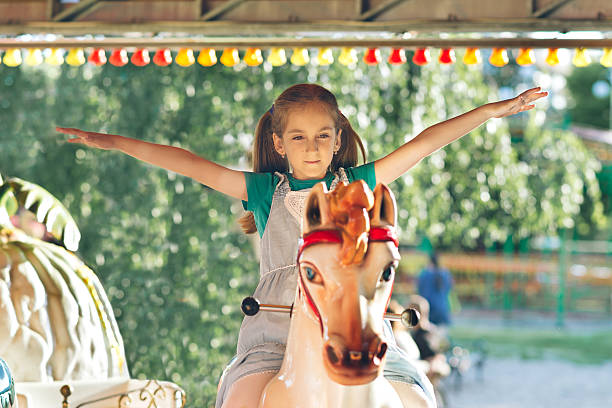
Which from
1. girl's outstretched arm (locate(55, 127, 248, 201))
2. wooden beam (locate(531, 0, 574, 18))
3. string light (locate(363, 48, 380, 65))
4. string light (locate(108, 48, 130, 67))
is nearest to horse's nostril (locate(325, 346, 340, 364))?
girl's outstretched arm (locate(55, 127, 248, 201))

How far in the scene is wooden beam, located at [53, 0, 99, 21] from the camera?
4.20m

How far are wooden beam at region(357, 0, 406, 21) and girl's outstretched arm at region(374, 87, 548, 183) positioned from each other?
37.8 inches

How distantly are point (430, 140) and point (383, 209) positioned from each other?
116 cm

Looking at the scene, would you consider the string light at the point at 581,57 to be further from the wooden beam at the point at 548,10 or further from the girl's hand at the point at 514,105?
the girl's hand at the point at 514,105

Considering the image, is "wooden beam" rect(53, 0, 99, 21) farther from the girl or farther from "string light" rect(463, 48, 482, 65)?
"string light" rect(463, 48, 482, 65)

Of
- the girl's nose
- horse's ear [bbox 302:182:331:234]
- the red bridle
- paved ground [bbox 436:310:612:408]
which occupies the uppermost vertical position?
the girl's nose

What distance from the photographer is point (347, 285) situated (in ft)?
6.76

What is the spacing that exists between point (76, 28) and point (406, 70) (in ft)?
14.9

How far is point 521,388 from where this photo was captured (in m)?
12.8

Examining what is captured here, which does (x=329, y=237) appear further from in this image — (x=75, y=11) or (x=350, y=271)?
(x=75, y=11)

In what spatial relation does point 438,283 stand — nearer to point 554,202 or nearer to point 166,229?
point 554,202

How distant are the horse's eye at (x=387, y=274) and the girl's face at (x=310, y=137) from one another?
0.98m

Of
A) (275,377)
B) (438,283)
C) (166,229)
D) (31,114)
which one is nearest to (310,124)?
A: (275,377)

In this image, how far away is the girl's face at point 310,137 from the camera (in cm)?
304
